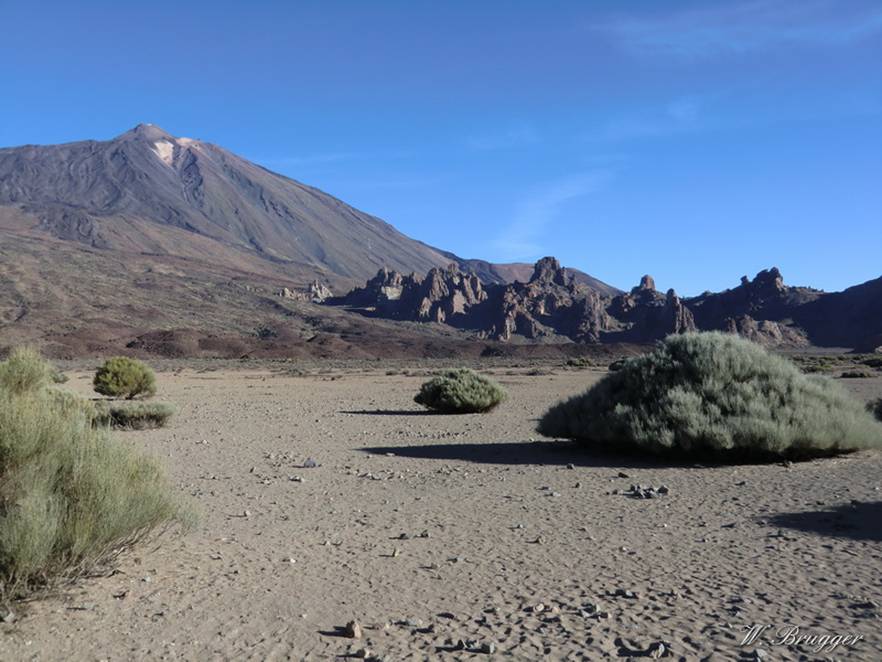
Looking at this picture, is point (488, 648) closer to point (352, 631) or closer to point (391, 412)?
point (352, 631)

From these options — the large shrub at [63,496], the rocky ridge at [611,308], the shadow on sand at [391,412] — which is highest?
the rocky ridge at [611,308]

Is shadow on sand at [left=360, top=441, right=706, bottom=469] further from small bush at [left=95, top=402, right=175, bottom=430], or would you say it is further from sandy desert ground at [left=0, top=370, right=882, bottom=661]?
small bush at [left=95, top=402, right=175, bottom=430]

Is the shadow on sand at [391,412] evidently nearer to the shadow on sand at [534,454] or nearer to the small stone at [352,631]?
the shadow on sand at [534,454]

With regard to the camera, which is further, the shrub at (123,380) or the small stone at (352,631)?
the shrub at (123,380)

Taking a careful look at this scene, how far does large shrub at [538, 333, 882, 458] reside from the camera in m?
11.2

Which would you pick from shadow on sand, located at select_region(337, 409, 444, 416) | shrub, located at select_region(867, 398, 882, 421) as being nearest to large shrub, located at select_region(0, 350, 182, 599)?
shadow on sand, located at select_region(337, 409, 444, 416)

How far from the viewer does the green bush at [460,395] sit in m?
21.9

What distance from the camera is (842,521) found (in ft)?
24.7

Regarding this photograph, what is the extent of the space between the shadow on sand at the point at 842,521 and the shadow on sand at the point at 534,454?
3286 mm

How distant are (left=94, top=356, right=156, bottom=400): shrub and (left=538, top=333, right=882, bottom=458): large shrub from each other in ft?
64.4

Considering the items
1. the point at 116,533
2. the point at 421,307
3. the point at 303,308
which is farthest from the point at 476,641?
the point at 421,307

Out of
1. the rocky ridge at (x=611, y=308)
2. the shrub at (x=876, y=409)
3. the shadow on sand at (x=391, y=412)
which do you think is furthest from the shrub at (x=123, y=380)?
the rocky ridge at (x=611, y=308)

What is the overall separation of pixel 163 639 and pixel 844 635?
4.52m

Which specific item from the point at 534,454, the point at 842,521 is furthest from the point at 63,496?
the point at 534,454
